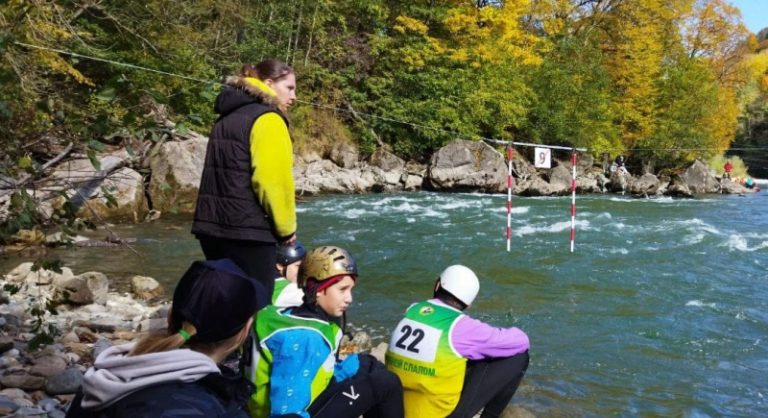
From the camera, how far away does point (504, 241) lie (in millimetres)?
11336

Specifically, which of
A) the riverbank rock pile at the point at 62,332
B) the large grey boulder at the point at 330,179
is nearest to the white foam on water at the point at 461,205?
the large grey boulder at the point at 330,179

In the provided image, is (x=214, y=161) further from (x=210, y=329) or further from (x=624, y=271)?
(x=624, y=271)

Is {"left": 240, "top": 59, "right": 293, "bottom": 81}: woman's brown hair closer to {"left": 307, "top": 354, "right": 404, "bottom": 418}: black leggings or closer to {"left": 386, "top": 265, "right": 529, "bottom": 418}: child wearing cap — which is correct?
{"left": 386, "top": 265, "right": 529, "bottom": 418}: child wearing cap

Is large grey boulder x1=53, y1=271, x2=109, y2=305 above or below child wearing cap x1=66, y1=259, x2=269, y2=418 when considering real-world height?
below

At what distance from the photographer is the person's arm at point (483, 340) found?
3.10m

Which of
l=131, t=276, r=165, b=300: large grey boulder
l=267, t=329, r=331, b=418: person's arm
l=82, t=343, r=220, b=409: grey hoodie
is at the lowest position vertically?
l=131, t=276, r=165, b=300: large grey boulder

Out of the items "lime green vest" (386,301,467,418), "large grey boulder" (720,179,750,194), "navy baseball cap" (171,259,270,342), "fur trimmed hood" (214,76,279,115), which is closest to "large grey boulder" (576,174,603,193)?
"large grey boulder" (720,179,750,194)

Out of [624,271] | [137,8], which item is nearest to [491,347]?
[624,271]

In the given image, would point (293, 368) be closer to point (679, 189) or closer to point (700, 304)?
point (700, 304)

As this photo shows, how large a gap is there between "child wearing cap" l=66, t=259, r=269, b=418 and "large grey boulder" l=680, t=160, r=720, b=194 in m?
26.2

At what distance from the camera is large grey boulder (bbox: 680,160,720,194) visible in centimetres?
2534

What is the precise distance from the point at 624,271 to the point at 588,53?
77.6 feet

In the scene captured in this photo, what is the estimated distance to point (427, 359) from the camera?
3051 mm

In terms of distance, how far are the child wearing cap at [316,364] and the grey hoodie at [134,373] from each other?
95cm
